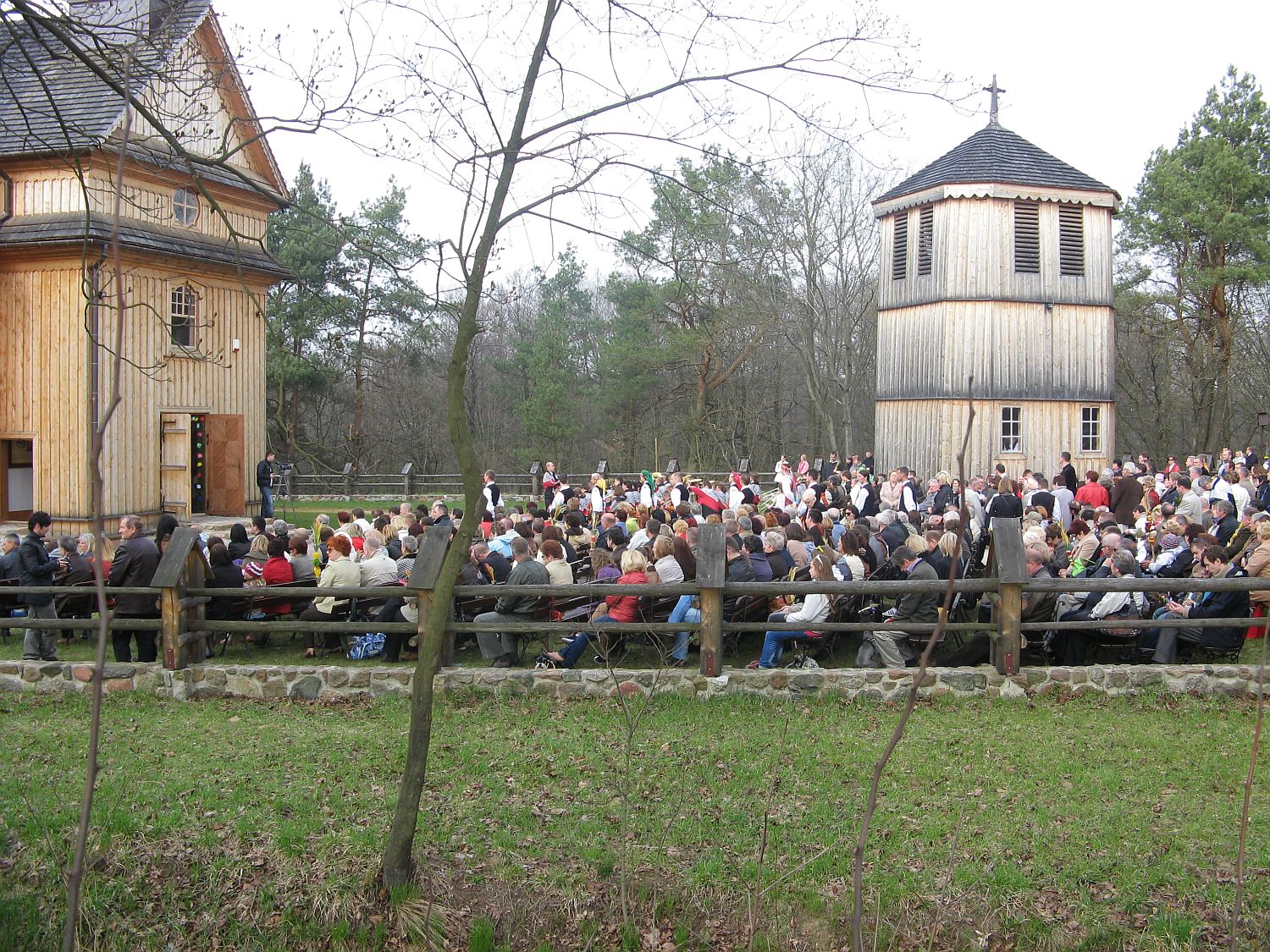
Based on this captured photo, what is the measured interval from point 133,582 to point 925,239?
21831 millimetres

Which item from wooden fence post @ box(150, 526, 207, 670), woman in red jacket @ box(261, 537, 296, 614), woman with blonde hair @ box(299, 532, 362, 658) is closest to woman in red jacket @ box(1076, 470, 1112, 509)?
woman with blonde hair @ box(299, 532, 362, 658)

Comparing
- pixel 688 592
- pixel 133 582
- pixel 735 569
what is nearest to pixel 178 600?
pixel 133 582

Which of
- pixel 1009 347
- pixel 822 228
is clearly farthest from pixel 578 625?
pixel 822 228

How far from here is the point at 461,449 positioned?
5730 millimetres

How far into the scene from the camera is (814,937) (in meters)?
6.05

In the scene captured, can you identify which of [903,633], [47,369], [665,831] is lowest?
[665,831]

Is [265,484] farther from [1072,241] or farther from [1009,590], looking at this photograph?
[1072,241]

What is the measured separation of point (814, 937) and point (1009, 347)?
22.7m

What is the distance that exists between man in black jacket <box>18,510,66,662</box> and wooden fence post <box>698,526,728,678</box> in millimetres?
6452

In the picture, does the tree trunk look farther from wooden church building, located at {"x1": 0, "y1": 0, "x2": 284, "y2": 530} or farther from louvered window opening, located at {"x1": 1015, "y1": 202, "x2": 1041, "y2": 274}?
louvered window opening, located at {"x1": 1015, "y1": 202, "x2": 1041, "y2": 274}

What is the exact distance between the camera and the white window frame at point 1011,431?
26453 mm

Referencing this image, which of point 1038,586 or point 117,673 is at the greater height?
point 1038,586

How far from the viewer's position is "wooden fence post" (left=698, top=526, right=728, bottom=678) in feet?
30.4

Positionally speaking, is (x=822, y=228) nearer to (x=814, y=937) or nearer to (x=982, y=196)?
(x=982, y=196)
